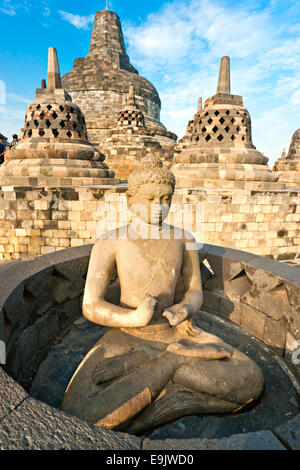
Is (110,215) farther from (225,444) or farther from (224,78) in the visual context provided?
(225,444)

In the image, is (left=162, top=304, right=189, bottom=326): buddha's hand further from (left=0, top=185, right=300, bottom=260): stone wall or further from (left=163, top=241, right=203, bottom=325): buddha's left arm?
Answer: (left=0, top=185, right=300, bottom=260): stone wall

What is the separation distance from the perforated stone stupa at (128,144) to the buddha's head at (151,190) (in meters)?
14.2

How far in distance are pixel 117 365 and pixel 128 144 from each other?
1635cm

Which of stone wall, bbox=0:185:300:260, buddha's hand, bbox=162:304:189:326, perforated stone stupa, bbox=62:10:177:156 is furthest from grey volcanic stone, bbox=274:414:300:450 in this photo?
perforated stone stupa, bbox=62:10:177:156

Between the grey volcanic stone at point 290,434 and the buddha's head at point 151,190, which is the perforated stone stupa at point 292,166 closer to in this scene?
the buddha's head at point 151,190

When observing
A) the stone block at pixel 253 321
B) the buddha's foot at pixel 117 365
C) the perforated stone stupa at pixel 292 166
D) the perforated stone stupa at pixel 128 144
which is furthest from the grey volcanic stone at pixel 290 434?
the perforated stone stupa at pixel 128 144

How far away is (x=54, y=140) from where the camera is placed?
7449mm

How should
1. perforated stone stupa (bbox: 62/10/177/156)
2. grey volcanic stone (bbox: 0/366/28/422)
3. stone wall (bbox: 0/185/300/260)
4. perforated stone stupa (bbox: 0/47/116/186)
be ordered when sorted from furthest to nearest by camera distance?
perforated stone stupa (bbox: 62/10/177/156) < perforated stone stupa (bbox: 0/47/116/186) < stone wall (bbox: 0/185/300/260) < grey volcanic stone (bbox: 0/366/28/422)

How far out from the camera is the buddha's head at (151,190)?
78.2 inches

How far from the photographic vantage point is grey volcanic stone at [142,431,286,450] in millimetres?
1090

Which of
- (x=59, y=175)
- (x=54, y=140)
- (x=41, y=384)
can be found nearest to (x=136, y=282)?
(x=41, y=384)

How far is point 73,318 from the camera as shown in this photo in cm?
328

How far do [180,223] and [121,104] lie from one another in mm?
22416

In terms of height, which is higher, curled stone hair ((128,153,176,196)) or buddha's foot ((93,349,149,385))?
curled stone hair ((128,153,176,196))
